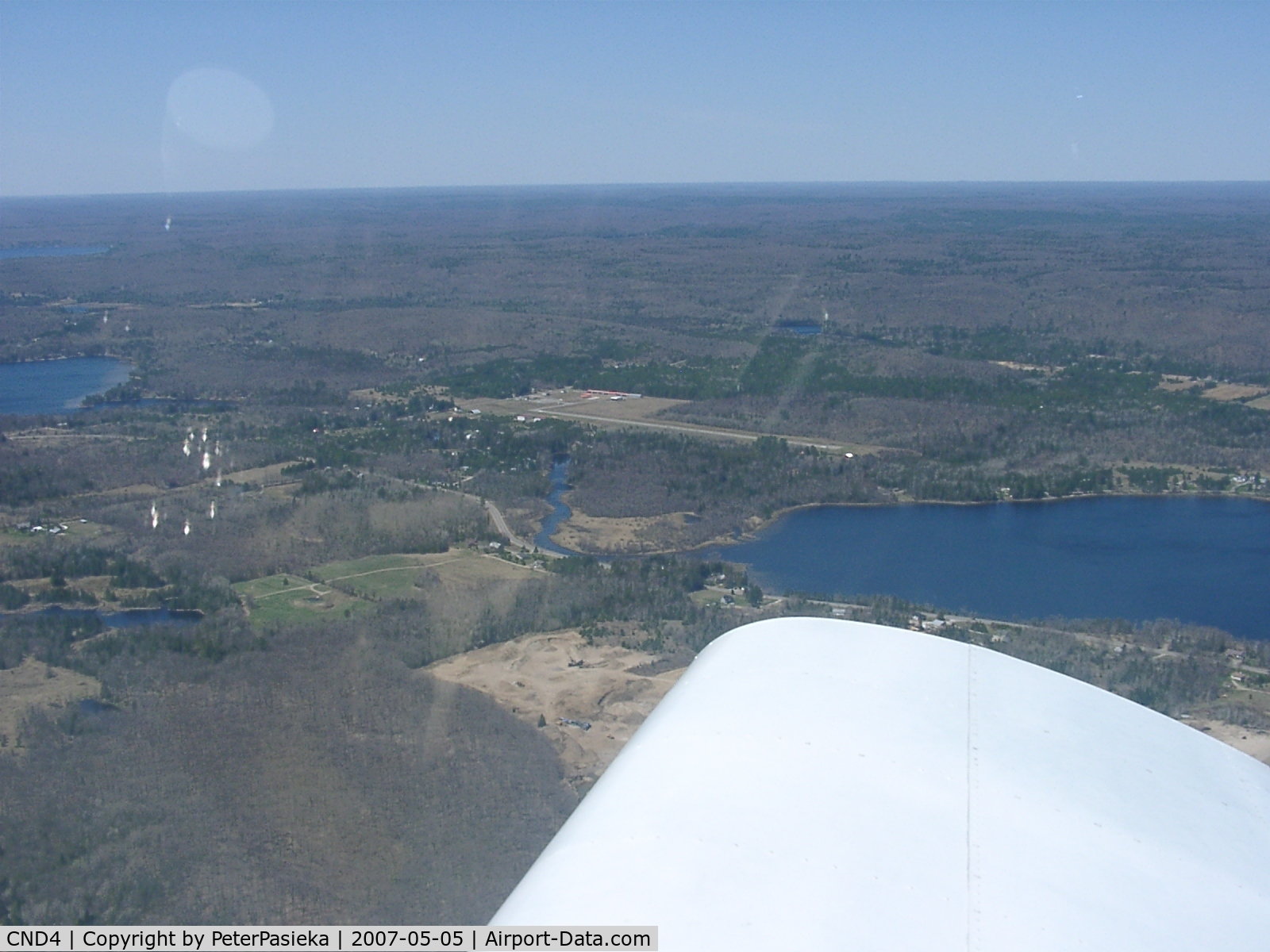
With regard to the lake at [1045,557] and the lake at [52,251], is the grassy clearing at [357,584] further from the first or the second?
the lake at [52,251]

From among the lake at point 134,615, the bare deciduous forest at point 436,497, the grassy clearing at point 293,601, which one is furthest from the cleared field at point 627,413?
the lake at point 134,615

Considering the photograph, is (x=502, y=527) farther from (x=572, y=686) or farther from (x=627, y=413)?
(x=627, y=413)

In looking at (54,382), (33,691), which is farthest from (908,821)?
(54,382)

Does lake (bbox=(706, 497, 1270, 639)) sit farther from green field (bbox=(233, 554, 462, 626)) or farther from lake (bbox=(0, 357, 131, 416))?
lake (bbox=(0, 357, 131, 416))

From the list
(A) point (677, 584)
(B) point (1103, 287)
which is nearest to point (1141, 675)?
(A) point (677, 584)

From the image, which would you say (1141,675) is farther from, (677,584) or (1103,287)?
(1103,287)

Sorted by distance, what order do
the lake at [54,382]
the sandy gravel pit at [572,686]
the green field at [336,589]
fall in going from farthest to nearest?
the lake at [54,382]
the green field at [336,589]
the sandy gravel pit at [572,686]

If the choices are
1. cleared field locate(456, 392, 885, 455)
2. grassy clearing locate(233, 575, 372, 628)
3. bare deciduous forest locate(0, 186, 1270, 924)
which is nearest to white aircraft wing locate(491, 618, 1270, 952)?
bare deciduous forest locate(0, 186, 1270, 924)
